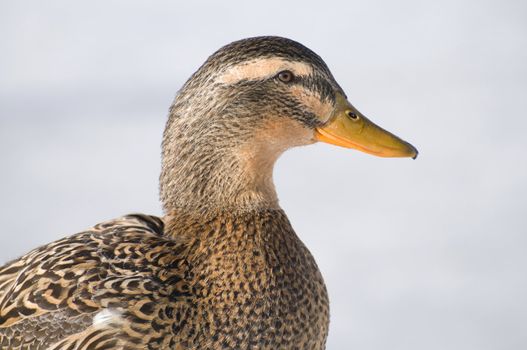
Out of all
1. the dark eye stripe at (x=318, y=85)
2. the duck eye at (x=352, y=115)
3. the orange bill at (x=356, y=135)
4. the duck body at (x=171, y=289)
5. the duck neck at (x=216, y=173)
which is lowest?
the duck body at (x=171, y=289)

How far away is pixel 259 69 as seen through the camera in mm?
3857

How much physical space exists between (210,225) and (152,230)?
0.89 feet

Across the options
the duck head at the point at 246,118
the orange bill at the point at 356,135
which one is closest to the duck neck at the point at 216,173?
the duck head at the point at 246,118

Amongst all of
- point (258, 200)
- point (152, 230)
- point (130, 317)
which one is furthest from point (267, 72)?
point (130, 317)

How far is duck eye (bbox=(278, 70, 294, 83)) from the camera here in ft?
12.8

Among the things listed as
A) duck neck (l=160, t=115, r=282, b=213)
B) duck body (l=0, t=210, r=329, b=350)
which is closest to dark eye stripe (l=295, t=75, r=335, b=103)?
duck neck (l=160, t=115, r=282, b=213)

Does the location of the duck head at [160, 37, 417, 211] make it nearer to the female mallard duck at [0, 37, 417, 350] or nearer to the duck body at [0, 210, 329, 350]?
the female mallard duck at [0, 37, 417, 350]

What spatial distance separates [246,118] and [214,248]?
52 cm

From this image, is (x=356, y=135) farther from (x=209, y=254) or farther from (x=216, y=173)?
(x=209, y=254)

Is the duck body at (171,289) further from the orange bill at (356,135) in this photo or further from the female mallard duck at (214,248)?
the orange bill at (356,135)

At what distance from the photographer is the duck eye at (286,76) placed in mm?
3893

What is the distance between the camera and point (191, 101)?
12.8 ft

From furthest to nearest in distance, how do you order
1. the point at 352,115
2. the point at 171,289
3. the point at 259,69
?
the point at 352,115 < the point at 259,69 < the point at 171,289

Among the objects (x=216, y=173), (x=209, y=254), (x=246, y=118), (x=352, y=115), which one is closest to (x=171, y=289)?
(x=209, y=254)
